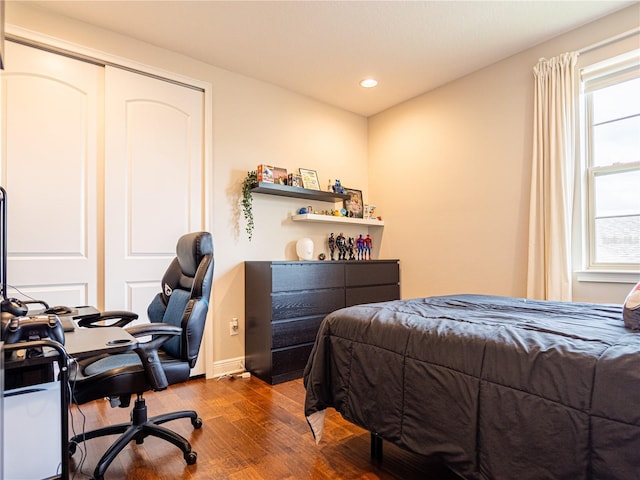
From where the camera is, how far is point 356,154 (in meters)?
4.24

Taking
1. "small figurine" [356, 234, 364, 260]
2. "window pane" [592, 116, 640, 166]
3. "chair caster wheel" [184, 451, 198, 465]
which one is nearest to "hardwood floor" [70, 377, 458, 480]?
"chair caster wheel" [184, 451, 198, 465]

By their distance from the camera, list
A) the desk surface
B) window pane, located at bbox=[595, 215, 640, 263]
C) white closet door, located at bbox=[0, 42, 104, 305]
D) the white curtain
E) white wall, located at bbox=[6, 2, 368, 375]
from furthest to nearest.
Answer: white wall, located at bbox=[6, 2, 368, 375]
the white curtain
window pane, located at bbox=[595, 215, 640, 263]
white closet door, located at bbox=[0, 42, 104, 305]
the desk surface

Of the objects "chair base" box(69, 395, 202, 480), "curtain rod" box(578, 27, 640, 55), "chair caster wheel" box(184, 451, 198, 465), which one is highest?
"curtain rod" box(578, 27, 640, 55)

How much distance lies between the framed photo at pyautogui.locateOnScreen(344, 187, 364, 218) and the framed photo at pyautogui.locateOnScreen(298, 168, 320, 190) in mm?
409

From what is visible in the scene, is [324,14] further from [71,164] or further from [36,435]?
[36,435]

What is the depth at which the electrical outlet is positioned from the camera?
10.5 ft

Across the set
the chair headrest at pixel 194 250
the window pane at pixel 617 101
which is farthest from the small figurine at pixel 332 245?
the window pane at pixel 617 101

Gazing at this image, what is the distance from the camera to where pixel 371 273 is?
3.63 meters

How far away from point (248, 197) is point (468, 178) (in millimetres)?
2041

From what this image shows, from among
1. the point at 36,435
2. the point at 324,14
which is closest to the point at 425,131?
the point at 324,14

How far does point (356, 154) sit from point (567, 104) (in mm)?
2122

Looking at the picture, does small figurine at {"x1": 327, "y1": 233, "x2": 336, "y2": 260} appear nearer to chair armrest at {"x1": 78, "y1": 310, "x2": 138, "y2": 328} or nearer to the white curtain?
the white curtain

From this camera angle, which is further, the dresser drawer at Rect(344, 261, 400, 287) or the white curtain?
the dresser drawer at Rect(344, 261, 400, 287)

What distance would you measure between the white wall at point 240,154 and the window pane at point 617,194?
237 centimetres
